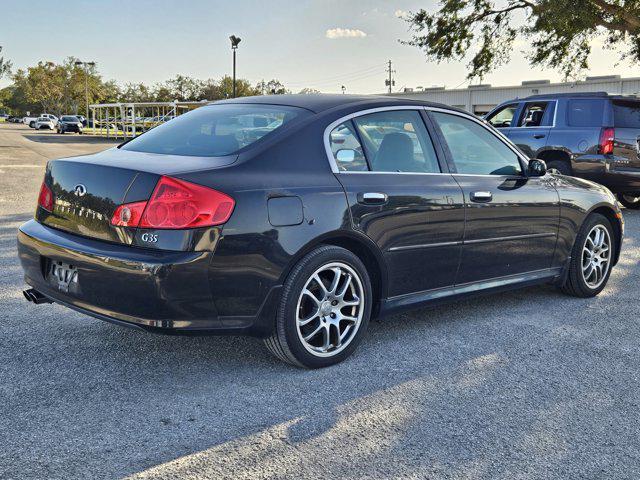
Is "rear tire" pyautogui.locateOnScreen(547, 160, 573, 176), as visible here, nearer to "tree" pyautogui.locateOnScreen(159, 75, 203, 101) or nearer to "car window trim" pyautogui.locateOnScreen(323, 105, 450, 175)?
"car window trim" pyautogui.locateOnScreen(323, 105, 450, 175)

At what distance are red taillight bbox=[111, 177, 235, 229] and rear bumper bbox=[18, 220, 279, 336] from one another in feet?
0.48

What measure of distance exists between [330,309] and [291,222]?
1.95 ft

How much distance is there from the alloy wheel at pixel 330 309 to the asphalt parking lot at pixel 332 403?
0.16 meters

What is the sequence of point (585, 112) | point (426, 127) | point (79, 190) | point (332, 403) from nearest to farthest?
point (332, 403)
point (79, 190)
point (426, 127)
point (585, 112)

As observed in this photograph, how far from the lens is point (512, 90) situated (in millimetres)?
51812

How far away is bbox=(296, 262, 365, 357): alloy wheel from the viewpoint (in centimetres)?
383

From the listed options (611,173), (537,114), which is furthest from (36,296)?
(537,114)

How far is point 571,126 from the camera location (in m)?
11.1

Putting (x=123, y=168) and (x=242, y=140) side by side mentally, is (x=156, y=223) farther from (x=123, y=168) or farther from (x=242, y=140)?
(x=242, y=140)

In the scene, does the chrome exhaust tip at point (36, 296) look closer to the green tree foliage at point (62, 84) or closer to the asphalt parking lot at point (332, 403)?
the asphalt parking lot at point (332, 403)

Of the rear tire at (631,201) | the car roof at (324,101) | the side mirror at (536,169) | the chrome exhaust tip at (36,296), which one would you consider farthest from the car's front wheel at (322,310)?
the rear tire at (631,201)

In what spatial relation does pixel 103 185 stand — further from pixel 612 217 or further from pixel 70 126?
pixel 70 126

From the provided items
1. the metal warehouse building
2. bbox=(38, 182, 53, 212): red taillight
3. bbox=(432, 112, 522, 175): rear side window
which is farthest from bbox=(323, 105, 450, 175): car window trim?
the metal warehouse building

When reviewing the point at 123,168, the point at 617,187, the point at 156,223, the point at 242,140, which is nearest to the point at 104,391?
the point at 156,223
